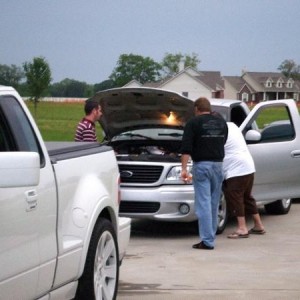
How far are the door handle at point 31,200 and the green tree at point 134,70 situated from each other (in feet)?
271

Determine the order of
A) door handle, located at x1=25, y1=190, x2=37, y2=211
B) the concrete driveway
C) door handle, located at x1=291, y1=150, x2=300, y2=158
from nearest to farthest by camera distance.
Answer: door handle, located at x1=25, y1=190, x2=37, y2=211 < the concrete driveway < door handle, located at x1=291, y1=150, x2=300, y2=158

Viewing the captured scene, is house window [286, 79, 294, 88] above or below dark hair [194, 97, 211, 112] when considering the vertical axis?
below

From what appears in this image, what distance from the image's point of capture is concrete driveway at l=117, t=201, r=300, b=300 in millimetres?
Answer: 8266

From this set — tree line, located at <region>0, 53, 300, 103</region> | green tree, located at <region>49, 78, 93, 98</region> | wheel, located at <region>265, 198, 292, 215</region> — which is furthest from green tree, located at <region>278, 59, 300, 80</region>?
wheel, located at <region>265, 198, 292, 215</region>

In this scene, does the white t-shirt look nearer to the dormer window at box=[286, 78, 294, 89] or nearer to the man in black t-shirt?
the man in black t-shirt

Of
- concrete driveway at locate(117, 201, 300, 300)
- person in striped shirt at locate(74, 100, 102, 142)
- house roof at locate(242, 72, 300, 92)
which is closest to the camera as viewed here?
concrete driveway at locate(117, 201, 300, 300)

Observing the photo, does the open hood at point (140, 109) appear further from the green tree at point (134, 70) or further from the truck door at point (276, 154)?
the green tree at point (134, 70)

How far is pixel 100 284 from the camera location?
264 inches

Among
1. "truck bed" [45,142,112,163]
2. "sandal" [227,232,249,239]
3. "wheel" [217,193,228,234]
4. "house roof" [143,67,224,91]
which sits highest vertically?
"truck bed" [45,142,112,163]

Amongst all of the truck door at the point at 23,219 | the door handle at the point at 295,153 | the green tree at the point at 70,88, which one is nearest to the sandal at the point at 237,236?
the door handle at the point at 295,153

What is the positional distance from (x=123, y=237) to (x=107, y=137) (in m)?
5.50

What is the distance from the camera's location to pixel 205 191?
10.7 m

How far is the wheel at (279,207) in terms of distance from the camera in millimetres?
14086

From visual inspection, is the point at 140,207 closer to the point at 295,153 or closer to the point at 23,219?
the point at 295,153
